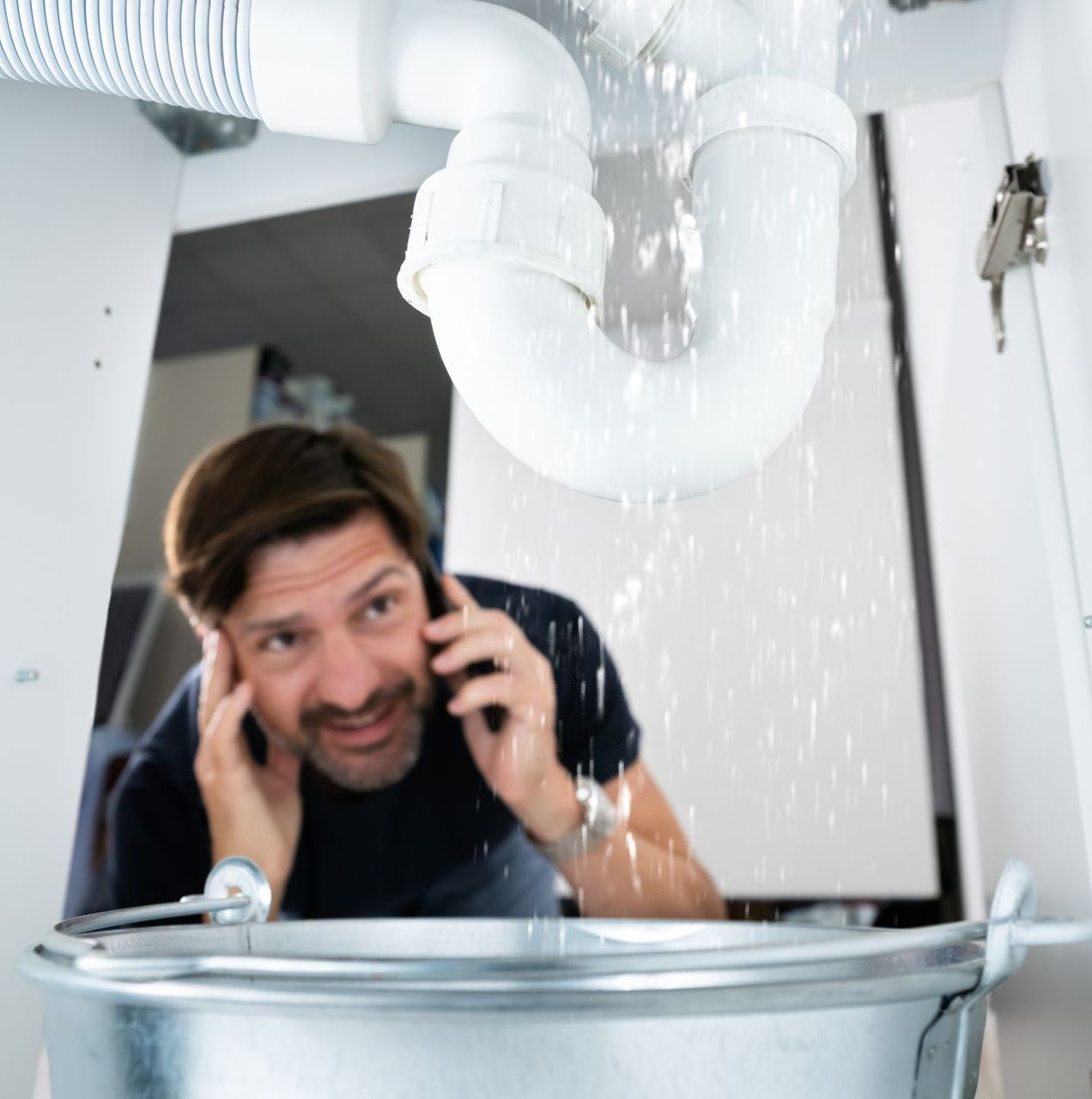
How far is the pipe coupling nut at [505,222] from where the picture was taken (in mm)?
487

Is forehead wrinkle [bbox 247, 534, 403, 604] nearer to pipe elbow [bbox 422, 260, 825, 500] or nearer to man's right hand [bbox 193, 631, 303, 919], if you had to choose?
man's right hand [bbox 193, 631, 303, 919]

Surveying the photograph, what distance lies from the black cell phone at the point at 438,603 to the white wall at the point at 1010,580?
0.55 metres

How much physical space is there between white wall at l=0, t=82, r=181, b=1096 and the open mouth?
53 centimetres

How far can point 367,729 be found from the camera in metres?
1.24

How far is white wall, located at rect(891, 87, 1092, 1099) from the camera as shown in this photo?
54 centimetres

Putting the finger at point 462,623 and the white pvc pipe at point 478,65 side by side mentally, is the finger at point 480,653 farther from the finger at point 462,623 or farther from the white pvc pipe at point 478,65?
the white pvc pipe at point 478,65

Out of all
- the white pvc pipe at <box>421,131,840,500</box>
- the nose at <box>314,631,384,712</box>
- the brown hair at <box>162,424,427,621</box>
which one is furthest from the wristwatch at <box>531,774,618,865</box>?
the white pvc pipe at <box>421,131,840,500</box>

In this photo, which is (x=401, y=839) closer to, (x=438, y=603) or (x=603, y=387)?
(x=438, y=603)

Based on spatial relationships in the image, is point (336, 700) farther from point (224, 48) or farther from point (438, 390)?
point (224, 48)

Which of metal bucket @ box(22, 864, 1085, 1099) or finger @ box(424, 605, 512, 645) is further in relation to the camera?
finger @ box(424, 605, 512, 645)

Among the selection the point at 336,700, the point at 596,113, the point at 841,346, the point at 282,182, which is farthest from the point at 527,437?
the point at 841,346

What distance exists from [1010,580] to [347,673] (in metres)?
0.82

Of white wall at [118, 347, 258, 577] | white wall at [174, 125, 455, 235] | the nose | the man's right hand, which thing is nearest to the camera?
white wall at [174, 125, 455, 235]

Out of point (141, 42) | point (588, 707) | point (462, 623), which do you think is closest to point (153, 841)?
point (462, 623)
